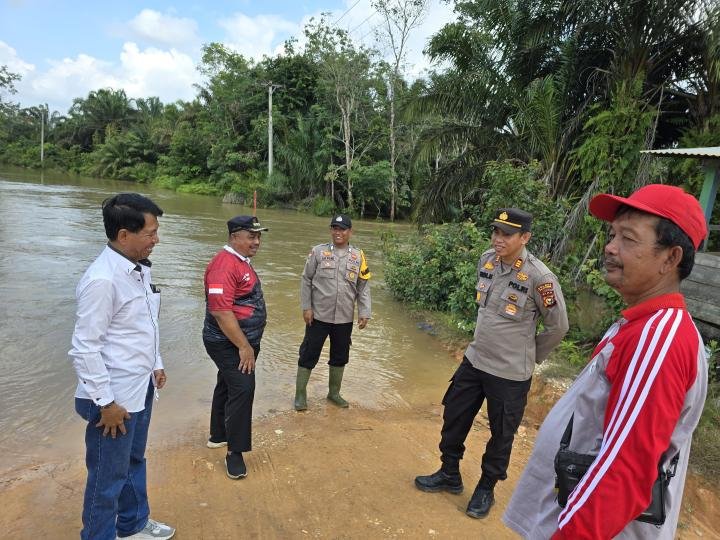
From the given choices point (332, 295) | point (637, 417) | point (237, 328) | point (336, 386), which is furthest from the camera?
point (336, 386)

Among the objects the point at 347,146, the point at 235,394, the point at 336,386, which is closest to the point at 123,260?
the point at 235,394

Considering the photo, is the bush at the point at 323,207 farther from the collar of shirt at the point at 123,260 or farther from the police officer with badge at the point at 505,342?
the collar of shirt at the point at 123,260

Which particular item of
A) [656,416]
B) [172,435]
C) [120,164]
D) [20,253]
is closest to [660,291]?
[656,416]

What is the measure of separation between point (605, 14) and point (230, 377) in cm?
876

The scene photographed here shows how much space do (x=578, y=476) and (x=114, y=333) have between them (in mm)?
1946

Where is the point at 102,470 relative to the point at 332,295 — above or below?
below

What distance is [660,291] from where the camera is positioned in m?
1.41

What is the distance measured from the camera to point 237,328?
3.23 metres

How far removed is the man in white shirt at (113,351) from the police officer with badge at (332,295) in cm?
211

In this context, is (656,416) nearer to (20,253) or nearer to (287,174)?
(20,253)

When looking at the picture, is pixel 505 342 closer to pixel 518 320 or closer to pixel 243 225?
pixel 518 320

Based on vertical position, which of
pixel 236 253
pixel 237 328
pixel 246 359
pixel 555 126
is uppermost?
pixel 555 126

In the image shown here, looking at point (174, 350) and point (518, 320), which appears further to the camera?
point (174, 350)

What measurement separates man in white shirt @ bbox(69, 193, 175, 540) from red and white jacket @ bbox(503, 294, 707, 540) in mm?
1874
